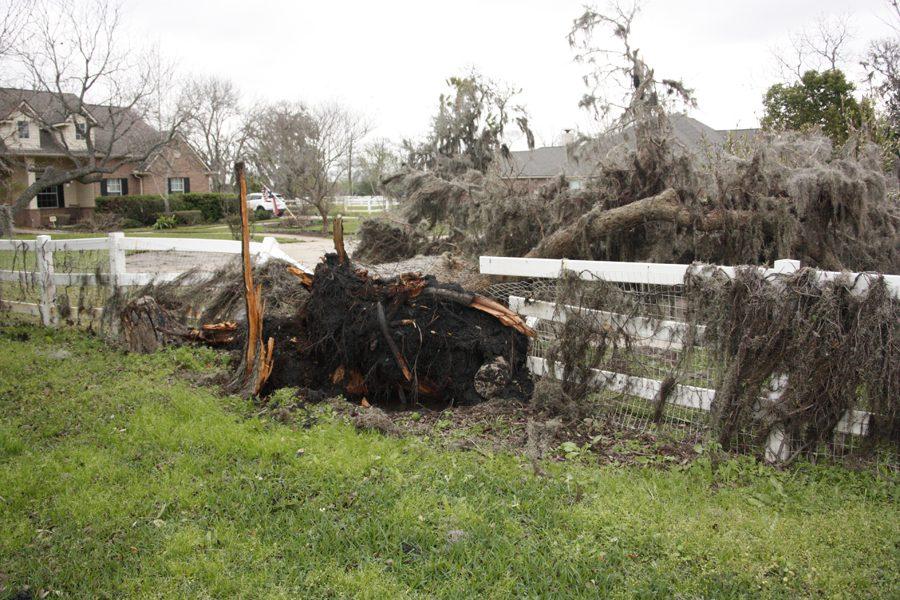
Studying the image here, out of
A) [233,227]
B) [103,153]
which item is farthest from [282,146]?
[233,227]

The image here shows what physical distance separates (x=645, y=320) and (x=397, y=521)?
2.50 meters

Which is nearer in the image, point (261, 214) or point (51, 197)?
point (51, 197)

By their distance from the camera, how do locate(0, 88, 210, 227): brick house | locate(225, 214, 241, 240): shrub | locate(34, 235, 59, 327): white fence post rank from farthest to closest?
locate(0, 88, 210, 227): brick house
locate(225, 214, 241, 240): shrub
locate(34, 235, 59, 327): white fence post

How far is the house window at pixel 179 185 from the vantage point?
44419 mm

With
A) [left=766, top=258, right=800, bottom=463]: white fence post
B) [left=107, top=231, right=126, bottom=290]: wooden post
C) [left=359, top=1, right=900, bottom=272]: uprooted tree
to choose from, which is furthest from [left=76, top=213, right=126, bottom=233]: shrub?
[left=766, top=258, right=800, bottom=463]: white fence post

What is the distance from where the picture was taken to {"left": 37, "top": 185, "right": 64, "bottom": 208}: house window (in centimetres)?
3637

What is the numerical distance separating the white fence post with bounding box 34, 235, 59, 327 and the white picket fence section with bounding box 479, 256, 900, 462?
6.73 meters

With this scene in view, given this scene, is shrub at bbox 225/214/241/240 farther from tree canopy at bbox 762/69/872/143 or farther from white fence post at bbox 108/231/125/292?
tree canopy at bbox 762/69/872/143

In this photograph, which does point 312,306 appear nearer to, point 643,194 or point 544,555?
point 544,555

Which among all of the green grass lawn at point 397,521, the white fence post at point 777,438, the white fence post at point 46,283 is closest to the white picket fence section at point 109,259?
the white fence post at point 46,283

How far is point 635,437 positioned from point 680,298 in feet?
3.58

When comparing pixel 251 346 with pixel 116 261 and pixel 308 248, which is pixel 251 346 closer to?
pixel 116 261

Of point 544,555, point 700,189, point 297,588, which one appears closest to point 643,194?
point 700,189

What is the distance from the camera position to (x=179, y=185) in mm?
44812
